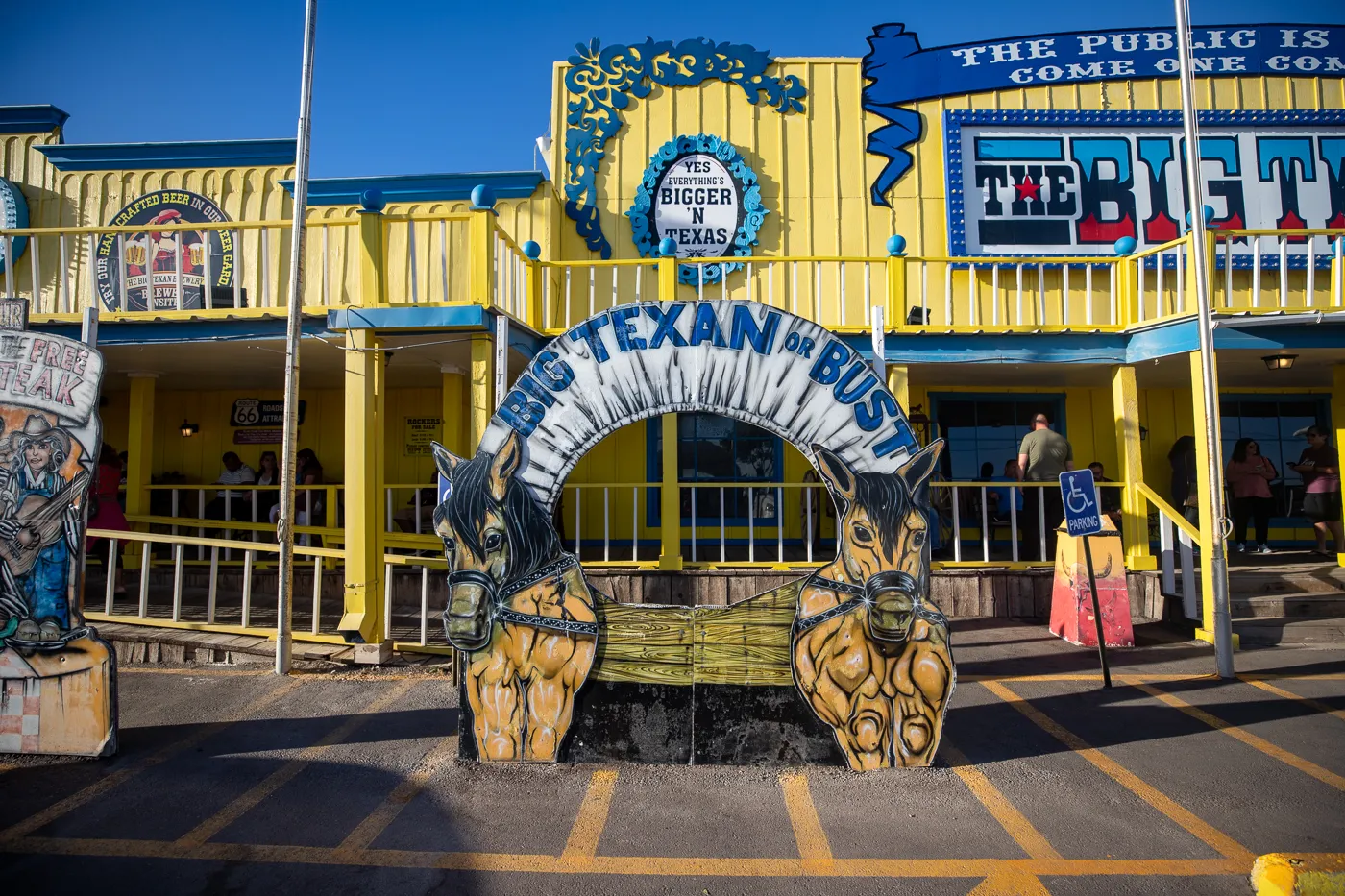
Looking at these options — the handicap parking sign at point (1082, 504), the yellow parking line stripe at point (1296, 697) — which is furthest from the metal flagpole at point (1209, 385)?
the handicap parking sign at point (1082, 504)

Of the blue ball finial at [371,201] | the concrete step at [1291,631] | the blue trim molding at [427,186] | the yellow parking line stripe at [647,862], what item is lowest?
the yellow parking line stripe at [647,862]

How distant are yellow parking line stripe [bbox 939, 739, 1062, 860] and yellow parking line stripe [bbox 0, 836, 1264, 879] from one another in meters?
0.11

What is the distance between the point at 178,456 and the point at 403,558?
6.76 m

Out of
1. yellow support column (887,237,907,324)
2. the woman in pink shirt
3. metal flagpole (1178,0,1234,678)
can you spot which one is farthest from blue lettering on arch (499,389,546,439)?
the woman in pink shirt

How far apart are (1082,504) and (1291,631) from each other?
11.4 feet

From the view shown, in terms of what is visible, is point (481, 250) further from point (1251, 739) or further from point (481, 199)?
point (1251, 739)

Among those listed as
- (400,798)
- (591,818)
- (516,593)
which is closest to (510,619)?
(516,593)

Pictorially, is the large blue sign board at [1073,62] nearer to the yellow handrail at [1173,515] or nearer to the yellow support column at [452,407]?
the yellow handrail at [1173,515]

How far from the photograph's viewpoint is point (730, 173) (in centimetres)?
1106

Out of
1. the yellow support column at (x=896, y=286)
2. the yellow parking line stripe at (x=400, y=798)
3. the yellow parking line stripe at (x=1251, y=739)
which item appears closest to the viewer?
the yellow parking line stripe at (x=400, y=798)

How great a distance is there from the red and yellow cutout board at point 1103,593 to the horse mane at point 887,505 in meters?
3.89

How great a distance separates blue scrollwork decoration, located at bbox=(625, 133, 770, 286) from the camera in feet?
35.9

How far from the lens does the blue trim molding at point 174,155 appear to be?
11039mm

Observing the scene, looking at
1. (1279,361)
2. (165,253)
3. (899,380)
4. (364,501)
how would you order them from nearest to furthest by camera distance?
(364,501) < (1279,361) < (899,380) < (165,253)
